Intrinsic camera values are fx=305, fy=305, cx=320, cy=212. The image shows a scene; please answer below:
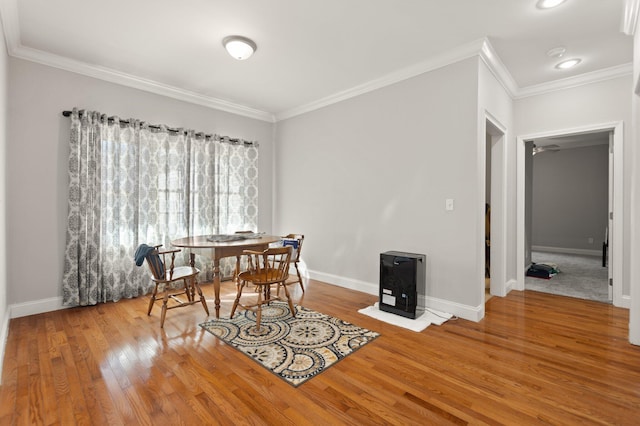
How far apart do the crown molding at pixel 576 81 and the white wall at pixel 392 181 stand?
5.22ft

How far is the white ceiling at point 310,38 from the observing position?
Result: 252 cm

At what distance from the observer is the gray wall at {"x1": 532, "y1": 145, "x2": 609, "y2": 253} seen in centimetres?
724

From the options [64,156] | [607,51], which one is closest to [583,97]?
[607,51]

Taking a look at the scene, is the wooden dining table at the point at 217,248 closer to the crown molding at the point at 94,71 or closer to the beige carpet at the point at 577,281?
the crown molding at the point at 94,71

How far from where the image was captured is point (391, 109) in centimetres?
381

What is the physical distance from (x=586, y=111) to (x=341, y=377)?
424 centimetres

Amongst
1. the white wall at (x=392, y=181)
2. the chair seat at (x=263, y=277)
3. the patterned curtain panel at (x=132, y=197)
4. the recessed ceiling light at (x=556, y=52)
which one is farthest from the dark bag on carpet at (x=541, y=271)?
the patterned curtain panel at (x=132, y=197)

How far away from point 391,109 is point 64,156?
3828 millimetres

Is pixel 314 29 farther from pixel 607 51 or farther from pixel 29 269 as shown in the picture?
pixel 29 269

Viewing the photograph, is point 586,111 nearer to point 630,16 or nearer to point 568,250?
point 630,16

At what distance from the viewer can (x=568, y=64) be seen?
3.43 metres

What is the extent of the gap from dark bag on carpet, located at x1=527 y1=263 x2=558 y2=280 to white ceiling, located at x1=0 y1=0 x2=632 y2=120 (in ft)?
9.57

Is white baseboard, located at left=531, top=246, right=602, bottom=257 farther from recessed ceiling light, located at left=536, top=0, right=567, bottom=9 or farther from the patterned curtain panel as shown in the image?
the patterned curtain panel

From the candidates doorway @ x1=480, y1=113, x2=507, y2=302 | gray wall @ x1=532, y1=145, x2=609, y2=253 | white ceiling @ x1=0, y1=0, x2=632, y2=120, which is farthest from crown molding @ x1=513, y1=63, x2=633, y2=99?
gray wall @ x1=532, y1=145, x2=609, y2=253
